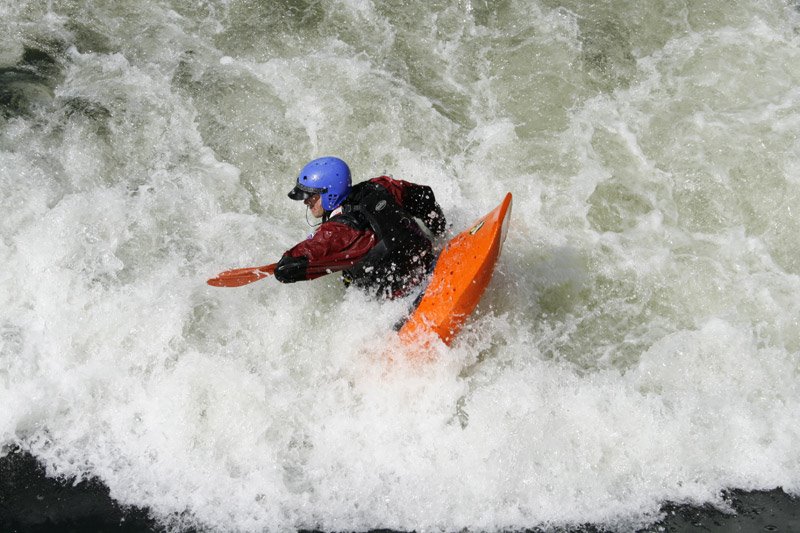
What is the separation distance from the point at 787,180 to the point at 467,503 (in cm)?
366

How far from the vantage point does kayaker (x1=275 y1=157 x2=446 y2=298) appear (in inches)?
175

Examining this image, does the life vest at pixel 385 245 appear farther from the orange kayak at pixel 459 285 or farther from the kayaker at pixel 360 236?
the orange kayak at pixel 459 285

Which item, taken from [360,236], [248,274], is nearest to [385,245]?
[360,236]

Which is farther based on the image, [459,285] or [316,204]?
[316,204]

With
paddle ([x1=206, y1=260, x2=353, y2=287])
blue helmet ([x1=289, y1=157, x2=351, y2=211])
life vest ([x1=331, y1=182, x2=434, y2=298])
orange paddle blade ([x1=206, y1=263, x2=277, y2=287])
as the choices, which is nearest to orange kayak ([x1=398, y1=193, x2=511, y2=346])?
life vest ([x1=331, y1=182, x2=434, y2=298])

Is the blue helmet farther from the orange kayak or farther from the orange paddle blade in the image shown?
the orange kayak

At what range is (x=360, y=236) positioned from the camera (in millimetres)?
4582

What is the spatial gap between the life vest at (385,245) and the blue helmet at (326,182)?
3.0 inches

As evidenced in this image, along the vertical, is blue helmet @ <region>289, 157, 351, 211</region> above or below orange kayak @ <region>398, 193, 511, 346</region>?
above

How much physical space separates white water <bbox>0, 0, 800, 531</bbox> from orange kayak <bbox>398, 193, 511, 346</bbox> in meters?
0.21

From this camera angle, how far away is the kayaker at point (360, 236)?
4.44 m

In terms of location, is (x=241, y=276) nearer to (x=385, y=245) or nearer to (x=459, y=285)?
(x=385, y=245)

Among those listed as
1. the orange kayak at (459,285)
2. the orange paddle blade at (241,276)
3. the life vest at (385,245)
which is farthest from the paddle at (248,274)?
the orange kayak at (459,285)

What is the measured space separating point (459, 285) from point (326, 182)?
3.28ft
